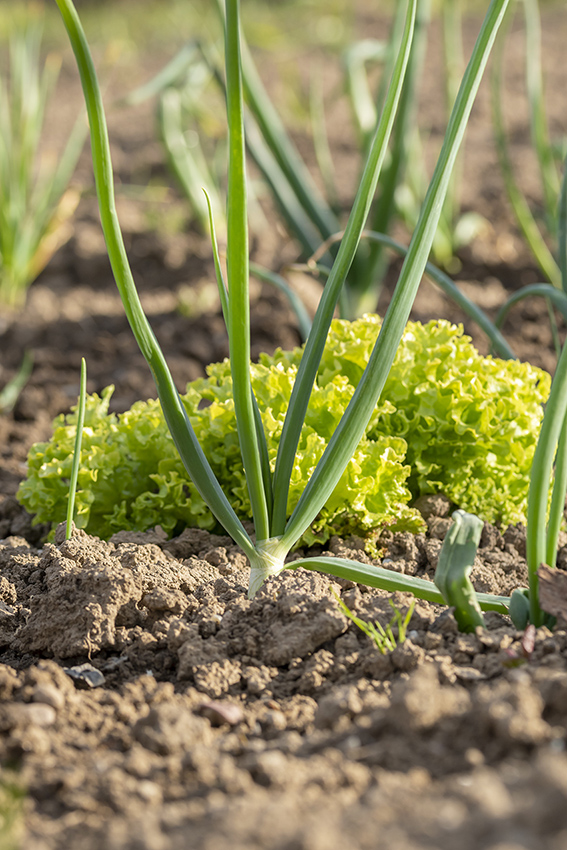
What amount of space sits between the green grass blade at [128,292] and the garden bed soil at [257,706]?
6.8 inches

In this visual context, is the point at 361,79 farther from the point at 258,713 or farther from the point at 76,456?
the point at 258,713

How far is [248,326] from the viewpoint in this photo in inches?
55.3

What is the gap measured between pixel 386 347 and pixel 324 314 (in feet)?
0.43

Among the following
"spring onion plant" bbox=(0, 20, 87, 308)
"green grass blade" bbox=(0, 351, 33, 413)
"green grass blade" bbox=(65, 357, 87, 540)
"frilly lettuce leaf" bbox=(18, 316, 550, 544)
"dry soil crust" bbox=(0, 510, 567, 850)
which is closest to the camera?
"dry soil crust" bbox=(0, 510, 567, 850)

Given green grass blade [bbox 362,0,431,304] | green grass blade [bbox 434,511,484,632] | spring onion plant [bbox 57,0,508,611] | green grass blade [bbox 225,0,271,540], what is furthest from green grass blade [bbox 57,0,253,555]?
green grass blade [bbox 362,0,431,304]

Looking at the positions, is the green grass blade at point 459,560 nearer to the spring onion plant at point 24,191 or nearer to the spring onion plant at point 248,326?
the spring onion plant at point 248,326

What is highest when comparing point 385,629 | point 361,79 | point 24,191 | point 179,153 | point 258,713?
point 361,79

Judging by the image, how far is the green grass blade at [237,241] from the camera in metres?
1.33

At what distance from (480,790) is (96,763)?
0.50 meters

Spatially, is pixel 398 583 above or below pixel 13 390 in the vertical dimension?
below

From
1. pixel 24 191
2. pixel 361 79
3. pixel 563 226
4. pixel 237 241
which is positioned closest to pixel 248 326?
pixel 237 241

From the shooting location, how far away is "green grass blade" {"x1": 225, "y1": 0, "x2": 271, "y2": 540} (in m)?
1.33

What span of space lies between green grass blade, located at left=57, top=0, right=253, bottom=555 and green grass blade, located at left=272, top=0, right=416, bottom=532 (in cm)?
11

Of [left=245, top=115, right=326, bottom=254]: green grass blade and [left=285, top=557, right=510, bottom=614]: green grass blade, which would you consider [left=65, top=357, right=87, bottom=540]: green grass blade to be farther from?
[left=245, top=115, right=326, bottom=254]: green grass blade
